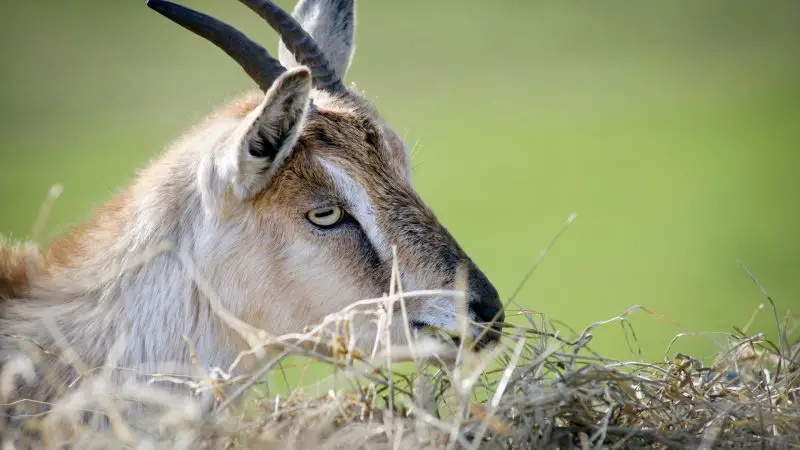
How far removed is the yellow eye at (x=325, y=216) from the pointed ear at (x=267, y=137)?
304mm

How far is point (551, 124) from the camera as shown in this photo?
3572 cm

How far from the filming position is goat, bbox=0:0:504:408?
204 inches

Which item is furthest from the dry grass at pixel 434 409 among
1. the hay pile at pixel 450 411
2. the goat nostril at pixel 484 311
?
the goat nostril at pixel 484 311

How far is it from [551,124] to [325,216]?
3115 centimetres

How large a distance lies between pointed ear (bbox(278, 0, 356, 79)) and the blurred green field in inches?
481

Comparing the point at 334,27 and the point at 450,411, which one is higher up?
the point at 334,27

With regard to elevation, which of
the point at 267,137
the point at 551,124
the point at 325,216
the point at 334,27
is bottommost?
the point at 325,216

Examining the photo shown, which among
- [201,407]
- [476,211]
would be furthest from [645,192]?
[201,407]

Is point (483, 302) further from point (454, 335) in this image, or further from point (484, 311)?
point (454, 335)

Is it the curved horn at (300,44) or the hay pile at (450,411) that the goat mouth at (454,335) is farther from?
the curved horn at (300,44)

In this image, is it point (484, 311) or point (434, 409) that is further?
point (484, 311)

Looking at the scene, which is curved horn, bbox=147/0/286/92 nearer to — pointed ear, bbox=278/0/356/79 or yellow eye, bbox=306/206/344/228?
yellow eye, bbox=306/206/344/228

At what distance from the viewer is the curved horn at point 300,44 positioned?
609cm

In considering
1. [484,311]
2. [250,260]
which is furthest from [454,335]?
[250,260]
